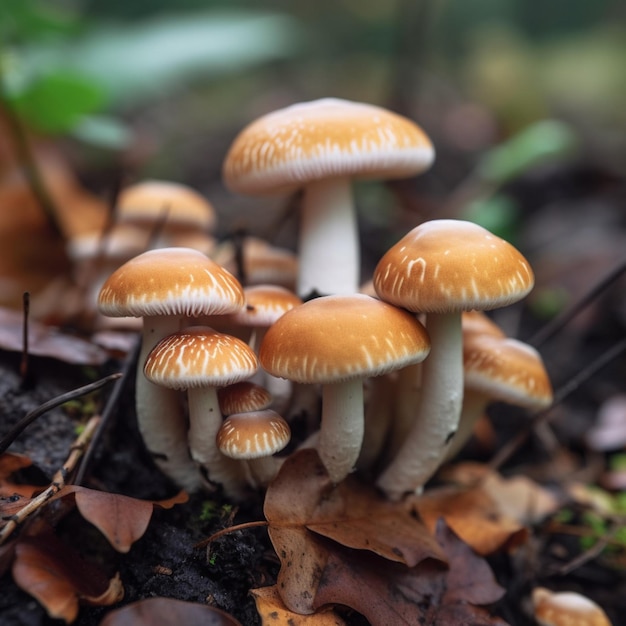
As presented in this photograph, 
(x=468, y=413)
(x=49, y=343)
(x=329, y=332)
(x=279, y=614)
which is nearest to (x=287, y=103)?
(x=49, y=343)

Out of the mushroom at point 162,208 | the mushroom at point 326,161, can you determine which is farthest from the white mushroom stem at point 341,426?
the mushroom at point 162,208

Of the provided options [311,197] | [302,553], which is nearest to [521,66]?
[311,197]

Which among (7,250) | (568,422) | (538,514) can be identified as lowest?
(568,422)

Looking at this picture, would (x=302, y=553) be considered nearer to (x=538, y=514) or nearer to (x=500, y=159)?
(x=538, y=514)

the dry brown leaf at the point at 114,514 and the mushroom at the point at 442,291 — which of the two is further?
the mushroom at the point at 442,291

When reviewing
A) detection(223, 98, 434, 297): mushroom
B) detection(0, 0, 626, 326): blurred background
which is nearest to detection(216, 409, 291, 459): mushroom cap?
detection(223, 98, 434, 297): mushroom

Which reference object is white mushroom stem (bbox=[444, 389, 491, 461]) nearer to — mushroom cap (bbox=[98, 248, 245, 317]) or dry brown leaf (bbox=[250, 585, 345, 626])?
dry brown leaf (bbox=[250, 585, 345, 626])

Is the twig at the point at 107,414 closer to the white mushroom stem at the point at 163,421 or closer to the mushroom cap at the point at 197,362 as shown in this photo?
the white mushroom stem at the point at 163,421

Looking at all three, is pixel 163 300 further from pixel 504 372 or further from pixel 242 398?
pixel 504 372
